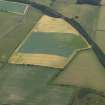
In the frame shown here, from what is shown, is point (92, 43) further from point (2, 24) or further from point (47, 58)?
point (2, 24)

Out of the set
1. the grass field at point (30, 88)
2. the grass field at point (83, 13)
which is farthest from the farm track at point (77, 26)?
the grass field at point (30, 88)

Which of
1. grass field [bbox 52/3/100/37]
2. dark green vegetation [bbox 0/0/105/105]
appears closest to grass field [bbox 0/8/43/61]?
dark green vegetation [bbox 0/0/105/105]

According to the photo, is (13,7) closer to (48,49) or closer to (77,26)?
(77,26)

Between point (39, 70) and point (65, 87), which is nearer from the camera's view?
point (65, 87)

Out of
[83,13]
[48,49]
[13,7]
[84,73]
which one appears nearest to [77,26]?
[83,13]

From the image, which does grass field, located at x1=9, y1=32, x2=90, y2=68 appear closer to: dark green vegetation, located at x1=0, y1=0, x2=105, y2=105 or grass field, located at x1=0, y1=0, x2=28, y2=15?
dark green vegetation, located at x1=0, y1=0, x2=105, y2=105

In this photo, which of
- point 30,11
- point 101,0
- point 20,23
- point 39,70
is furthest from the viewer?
point 101,0

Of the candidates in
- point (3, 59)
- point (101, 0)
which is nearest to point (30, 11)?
point (101, 0)

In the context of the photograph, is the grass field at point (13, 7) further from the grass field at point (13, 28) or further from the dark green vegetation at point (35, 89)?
the dark green vegetation at point (35, 89)
